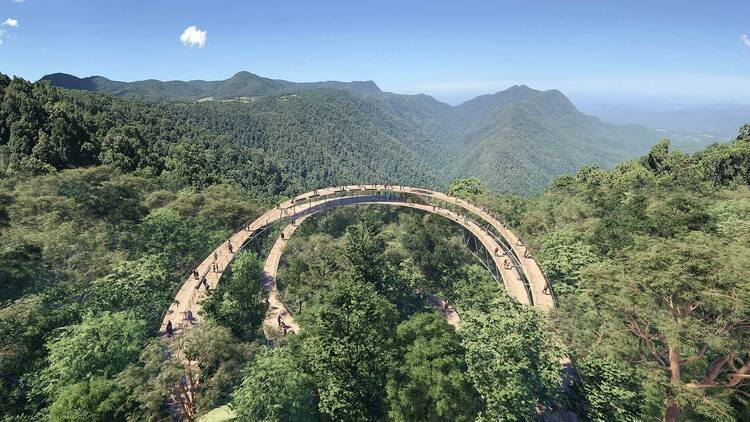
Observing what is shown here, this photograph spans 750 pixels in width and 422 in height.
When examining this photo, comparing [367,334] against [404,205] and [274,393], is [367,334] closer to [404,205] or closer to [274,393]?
[274,393]

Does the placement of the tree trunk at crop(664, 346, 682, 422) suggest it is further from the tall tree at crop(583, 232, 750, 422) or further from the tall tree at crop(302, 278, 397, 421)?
the tall tree at crop(302, 278, 397, 421)

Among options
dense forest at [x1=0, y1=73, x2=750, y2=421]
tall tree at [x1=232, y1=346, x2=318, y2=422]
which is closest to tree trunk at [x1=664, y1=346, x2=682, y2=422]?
dense forest at [x1=0, y1=73, x2=750, y2=421]

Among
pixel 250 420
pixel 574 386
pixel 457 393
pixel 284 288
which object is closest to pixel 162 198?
pixel 284 288

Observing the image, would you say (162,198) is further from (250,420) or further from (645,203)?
(645,203)

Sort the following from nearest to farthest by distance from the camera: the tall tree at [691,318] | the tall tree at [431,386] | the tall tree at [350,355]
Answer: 1. the tall tree at [691,318]
2. the tall tree at [431,386]
3. the tall tree at [350,355]

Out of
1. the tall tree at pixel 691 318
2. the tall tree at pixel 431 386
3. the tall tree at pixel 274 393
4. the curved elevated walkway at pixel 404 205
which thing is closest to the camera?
the tall tree at pixel 274 393

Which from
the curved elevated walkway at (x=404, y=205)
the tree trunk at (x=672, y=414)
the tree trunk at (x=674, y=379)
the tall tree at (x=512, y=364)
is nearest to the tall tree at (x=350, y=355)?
the tall tree at (x=512, y=364)

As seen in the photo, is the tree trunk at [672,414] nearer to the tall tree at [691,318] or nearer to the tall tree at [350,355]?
the tall tree at [691,318]

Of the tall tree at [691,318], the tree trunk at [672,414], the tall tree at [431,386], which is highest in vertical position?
the tall tree at [691,318]
